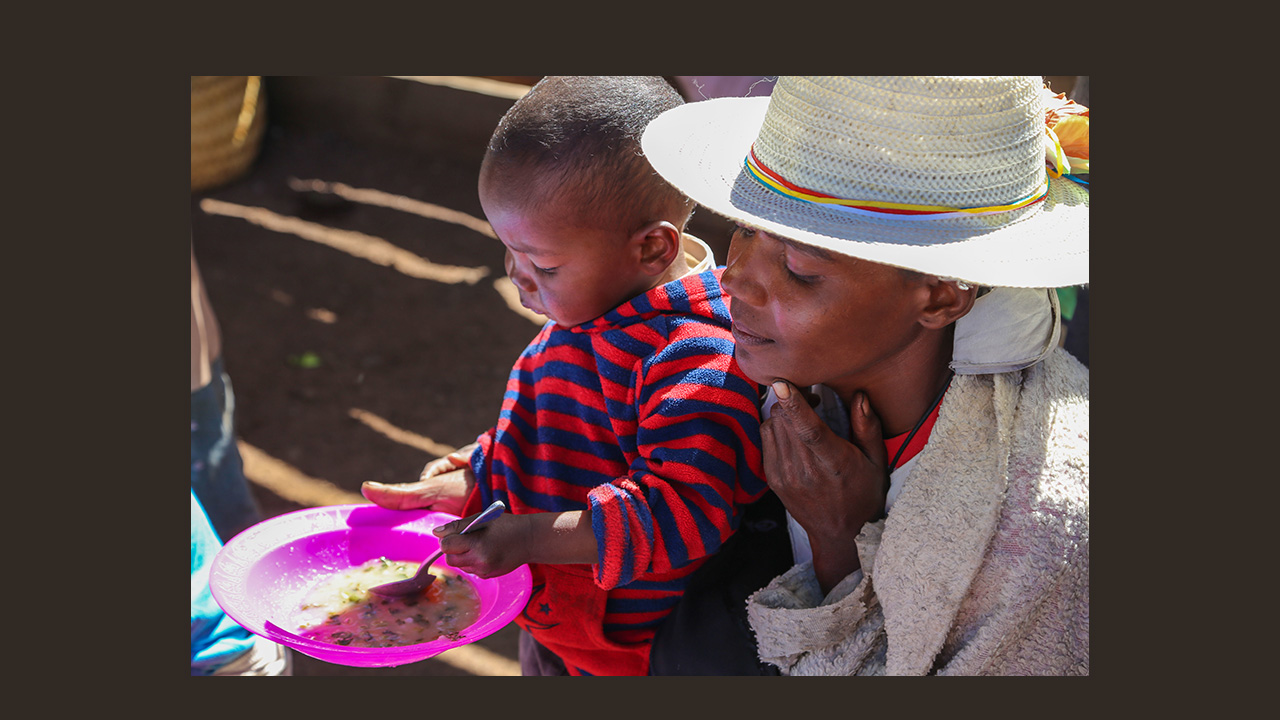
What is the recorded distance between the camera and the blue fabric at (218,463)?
10.1ft

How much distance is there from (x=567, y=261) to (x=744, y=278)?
15.8 inches

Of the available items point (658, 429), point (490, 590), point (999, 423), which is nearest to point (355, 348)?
point (490, 590)

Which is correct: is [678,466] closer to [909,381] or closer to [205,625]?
[909,381]

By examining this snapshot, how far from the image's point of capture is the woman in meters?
1.43

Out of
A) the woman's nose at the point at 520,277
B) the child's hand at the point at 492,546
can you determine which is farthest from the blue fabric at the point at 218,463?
the child's hand at the point at 492,546

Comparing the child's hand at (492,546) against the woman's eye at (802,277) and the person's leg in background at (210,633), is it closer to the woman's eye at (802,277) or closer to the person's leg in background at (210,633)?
the woman's eye at (802,277)

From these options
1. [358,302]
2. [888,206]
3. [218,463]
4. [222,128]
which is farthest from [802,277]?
[222,128]

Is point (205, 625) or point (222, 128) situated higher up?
point (205, 625)

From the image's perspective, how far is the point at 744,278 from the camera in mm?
1544

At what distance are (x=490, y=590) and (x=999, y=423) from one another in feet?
3.47

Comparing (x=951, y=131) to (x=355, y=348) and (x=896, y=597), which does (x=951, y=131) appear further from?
(x=355, y=348)

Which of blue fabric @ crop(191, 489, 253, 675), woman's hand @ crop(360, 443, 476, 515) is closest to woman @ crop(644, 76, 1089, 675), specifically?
woman's hand @ crop(360, 443, 476, 515)

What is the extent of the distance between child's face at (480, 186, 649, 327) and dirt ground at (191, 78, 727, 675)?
83.3 inches

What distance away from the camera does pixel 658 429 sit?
5.41 feet
